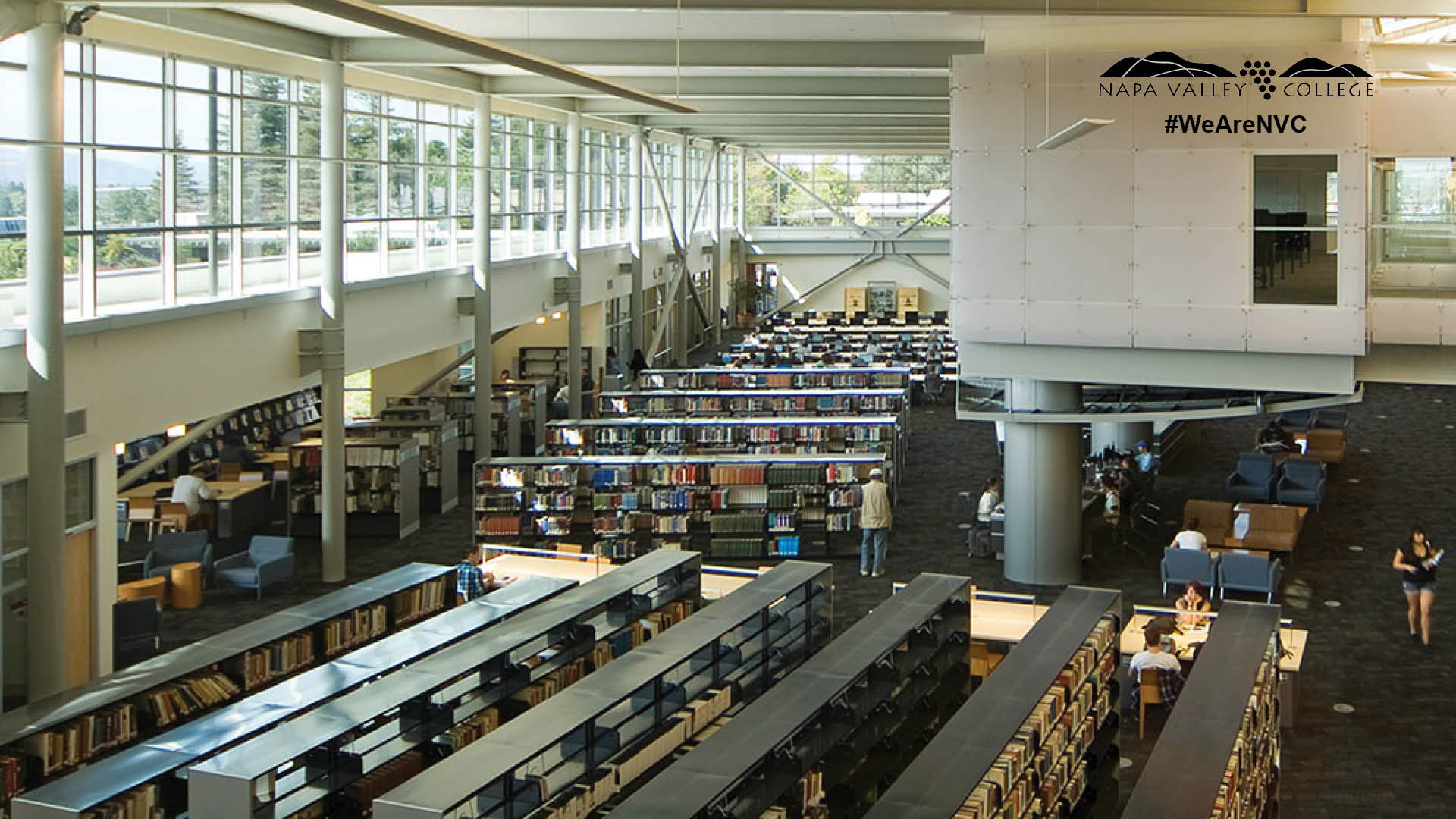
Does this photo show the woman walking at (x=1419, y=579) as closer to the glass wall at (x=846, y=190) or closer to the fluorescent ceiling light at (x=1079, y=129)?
the fluorescent ceiling light at (x=1079, y=129)

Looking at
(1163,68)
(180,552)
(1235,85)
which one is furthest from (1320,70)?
(180,552)

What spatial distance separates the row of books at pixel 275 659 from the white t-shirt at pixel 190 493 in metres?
7.28

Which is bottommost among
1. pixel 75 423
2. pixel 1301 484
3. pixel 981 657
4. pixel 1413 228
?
pixel 981 657

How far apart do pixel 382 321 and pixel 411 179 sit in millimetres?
3373

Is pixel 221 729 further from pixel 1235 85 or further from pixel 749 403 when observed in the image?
pixel 749 403

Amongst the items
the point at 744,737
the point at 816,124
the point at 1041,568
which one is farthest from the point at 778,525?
the point at 816,124

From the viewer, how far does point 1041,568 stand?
49.0 feet

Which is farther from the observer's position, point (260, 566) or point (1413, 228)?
point (260, 566)

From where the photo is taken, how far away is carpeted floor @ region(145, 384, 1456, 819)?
10125 millimetres

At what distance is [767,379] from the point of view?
→ 24.0 m

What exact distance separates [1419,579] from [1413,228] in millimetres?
2980

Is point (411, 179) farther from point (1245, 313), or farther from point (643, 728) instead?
point (643, 728)

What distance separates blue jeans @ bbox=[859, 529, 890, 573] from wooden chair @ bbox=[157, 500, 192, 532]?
7.68m

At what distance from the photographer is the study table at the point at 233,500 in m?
17.5
